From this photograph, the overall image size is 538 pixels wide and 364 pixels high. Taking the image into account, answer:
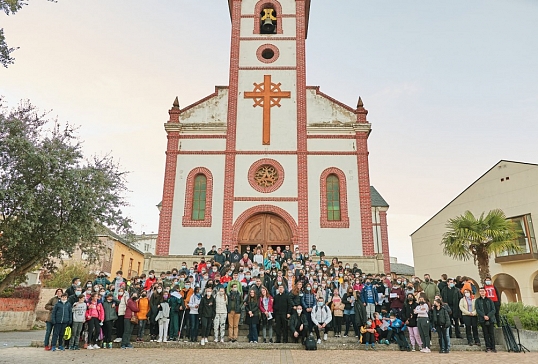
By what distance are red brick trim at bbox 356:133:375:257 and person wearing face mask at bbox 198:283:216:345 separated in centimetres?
1034

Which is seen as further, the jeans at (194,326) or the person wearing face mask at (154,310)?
the person wearing face mask at (154,310)

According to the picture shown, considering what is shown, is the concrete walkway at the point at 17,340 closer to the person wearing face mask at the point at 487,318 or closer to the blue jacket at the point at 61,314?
the blue jacket at the point at 61,314

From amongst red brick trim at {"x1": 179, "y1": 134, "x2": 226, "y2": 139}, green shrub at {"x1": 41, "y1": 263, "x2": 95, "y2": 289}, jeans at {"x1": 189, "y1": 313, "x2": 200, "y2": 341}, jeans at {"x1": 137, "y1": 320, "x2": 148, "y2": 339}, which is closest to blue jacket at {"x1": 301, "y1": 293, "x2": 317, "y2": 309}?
jeans at {"x1": 189, "y1": 313, "x2": 200, "y2": 341}

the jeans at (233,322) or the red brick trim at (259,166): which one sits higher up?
the red brick trim at (259,166)

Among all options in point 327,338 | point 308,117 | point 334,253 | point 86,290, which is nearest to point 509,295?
point 334,253

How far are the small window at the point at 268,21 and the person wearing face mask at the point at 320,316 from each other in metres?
17.4

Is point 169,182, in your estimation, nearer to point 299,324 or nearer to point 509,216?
point 299,324

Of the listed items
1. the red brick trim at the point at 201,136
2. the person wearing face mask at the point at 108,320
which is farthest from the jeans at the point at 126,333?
the red brick trim at the point at 201,136

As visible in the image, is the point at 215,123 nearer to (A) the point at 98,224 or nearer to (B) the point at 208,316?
(A) the point at 98,224

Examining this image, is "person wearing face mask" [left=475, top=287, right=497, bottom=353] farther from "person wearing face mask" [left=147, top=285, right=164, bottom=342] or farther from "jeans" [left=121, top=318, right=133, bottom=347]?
"jeans" [left=121, top=318, right=133, bottom=347]

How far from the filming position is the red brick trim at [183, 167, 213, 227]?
20.6 m

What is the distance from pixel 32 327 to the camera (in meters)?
23.8

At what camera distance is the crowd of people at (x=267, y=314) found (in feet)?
36.4

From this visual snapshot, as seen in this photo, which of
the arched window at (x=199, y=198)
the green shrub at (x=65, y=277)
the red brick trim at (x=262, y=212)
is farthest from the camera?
the green shrub at (x=65, y=277)
